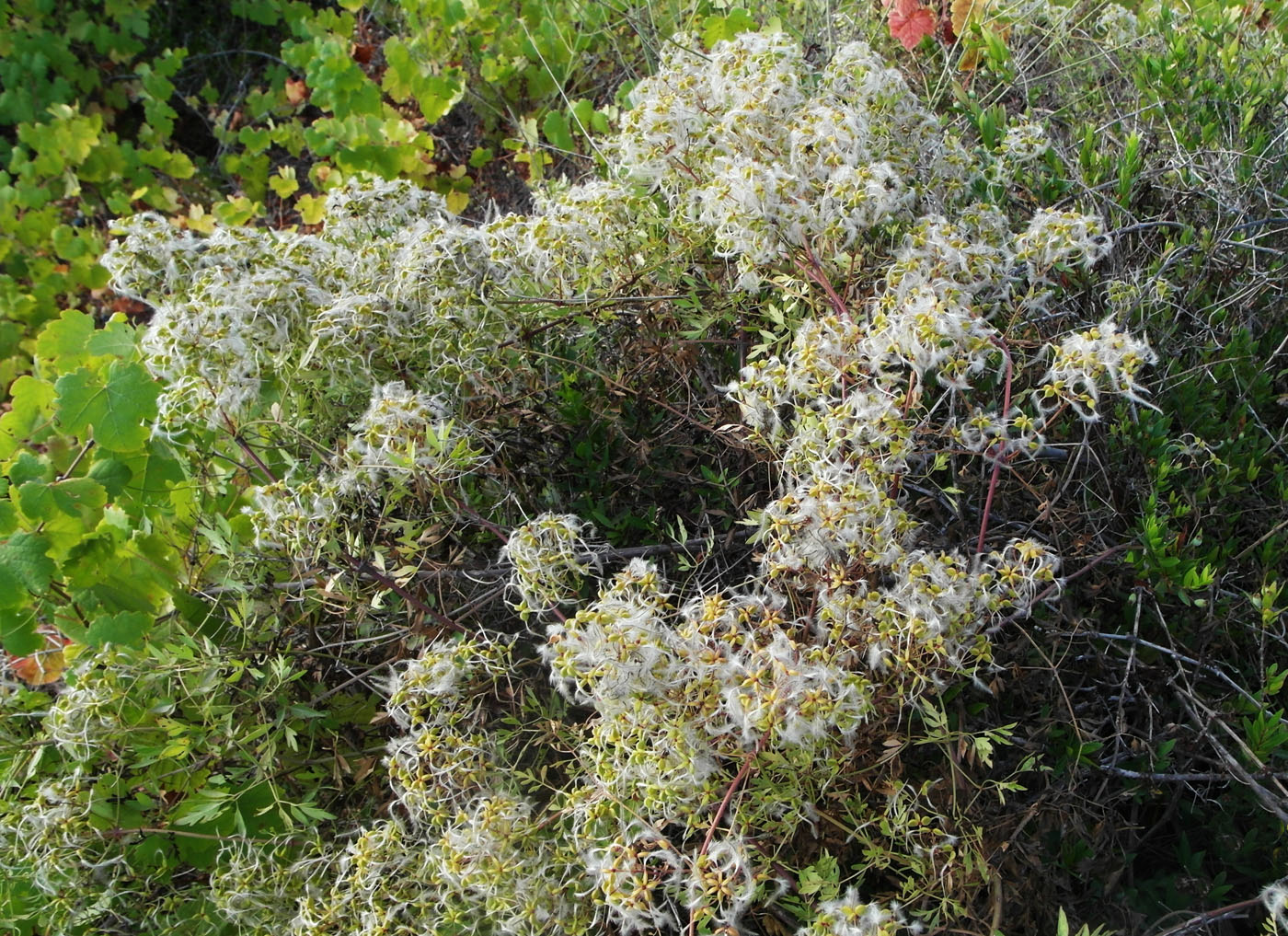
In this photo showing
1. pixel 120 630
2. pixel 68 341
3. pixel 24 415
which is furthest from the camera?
pixel 68 341

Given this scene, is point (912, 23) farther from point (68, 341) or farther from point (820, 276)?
point (68, 341)

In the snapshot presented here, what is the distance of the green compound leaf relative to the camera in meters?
1.92

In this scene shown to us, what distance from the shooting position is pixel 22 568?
1877 millimetres

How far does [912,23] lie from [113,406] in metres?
2.20

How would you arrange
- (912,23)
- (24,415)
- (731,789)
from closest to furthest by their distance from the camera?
(731,789) < (24,415) < (912,23)

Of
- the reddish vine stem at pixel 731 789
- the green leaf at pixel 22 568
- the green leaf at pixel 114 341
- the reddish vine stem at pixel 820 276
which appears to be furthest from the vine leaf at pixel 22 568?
the reddish vine stem at pixel 820 276

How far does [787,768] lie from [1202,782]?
969 mm

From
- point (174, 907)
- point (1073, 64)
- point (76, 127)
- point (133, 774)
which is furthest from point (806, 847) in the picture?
point (76, 127)

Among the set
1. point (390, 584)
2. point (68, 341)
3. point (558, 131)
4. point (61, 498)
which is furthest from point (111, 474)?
point (558, 131)

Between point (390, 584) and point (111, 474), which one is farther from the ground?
point (111, 474)

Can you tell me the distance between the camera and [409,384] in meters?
1.97

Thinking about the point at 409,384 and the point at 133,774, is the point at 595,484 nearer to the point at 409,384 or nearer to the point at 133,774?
the point at 409,384

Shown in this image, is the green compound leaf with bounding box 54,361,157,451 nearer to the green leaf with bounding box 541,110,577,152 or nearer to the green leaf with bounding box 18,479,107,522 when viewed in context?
the green leaf with bounding box 18,479,107,522

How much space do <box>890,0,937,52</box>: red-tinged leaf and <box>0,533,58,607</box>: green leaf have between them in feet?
7.85
